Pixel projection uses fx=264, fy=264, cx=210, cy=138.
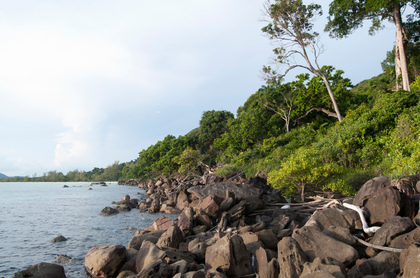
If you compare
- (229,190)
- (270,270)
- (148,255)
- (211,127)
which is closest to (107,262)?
(148,255)

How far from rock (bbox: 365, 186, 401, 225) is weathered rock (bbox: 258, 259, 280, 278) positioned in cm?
311

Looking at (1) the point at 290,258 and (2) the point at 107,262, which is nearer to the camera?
(1) the point at 290,258

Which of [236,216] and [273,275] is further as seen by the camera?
[236,216]

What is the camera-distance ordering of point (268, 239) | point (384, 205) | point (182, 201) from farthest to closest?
point (182, 201) → point (268, 239) → point (384, 205)

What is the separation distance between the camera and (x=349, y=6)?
73.3ft

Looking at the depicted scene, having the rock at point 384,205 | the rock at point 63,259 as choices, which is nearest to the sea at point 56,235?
the rock at point 63,259

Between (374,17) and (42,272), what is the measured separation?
1118 inches

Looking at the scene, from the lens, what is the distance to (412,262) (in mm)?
3664

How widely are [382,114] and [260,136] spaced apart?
60.0ft

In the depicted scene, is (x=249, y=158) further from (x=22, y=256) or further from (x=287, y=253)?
(x=287, y=253)

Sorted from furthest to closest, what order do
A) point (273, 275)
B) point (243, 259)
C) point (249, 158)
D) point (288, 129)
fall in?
point (288, 129) < point (249, 158) < point (243, 259) < point (273, 275)

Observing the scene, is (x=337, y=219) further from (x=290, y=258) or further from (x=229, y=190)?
(x=229, y=190)

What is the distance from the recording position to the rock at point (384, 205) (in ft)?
20.4

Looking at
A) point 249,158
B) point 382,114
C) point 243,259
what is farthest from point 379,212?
point 249,158
